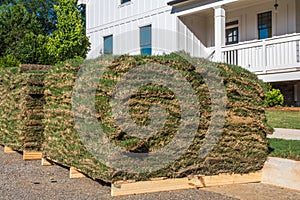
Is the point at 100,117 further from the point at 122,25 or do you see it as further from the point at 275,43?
the point at 122,25

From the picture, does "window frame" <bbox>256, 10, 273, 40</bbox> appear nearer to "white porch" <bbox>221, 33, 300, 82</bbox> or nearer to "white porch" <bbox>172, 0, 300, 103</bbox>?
"white porch" <bbox>172, 0, 300, 103</bbox>

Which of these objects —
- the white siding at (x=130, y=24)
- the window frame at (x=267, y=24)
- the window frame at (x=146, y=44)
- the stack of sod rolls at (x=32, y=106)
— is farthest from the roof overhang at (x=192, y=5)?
the stack of sod rolls at (x=32, y=106)

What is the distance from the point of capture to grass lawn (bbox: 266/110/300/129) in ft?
30.7

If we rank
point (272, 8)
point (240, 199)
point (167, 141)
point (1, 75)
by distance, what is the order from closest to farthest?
point (240, 199)
point (167, 141)
point (1, 75)
point (272, 8)

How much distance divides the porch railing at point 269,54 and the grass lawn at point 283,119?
157 cm

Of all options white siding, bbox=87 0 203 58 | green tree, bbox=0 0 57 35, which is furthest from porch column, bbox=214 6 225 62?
green tree, bbox=0 0 57 35

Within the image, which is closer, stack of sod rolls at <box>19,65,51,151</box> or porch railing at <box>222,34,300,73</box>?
stack of sod rolls at <box>19,65,51,151</box>

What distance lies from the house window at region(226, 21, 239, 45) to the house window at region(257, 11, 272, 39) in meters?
1.08

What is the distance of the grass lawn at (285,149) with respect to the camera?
541 centimetres

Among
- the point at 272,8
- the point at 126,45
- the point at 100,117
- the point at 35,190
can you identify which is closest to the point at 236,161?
the point at 100,117

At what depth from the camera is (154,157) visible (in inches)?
186

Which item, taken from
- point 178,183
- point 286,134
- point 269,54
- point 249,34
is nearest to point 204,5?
point 249,34

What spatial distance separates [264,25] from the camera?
14969 millimetres

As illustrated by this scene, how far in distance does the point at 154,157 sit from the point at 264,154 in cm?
176
